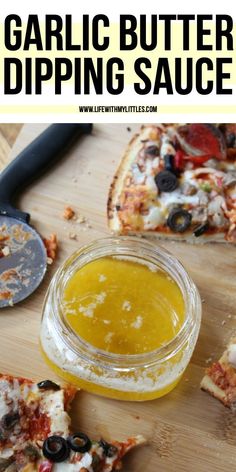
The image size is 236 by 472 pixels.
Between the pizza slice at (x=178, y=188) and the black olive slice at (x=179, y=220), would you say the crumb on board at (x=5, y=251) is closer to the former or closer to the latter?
the pizza slice at (x=178, y=188)

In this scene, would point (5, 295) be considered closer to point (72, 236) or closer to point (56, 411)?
point (72, 236)

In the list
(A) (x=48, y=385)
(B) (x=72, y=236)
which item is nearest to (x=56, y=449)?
(A) (x=48, y=385)

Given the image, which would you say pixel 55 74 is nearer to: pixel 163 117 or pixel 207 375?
pixel 163 117

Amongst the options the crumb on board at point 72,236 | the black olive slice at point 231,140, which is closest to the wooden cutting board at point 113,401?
the crumb on board at point 72,236

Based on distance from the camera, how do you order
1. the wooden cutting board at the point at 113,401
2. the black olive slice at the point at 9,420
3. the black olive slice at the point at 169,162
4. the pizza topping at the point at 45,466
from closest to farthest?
the pizza topping at the point at 45,466 → the black olive slice at the point at 9,420 → the wooden cutting board at the point at 113,401 → the black olive slice at the point at 169,162

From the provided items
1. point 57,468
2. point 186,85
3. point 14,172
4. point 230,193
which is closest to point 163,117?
point 186,85

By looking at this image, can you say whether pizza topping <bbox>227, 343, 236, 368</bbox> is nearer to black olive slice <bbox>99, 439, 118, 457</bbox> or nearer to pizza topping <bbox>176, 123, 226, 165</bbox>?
black olive slice <bbox>99, 439, 118, 457</bbox>
